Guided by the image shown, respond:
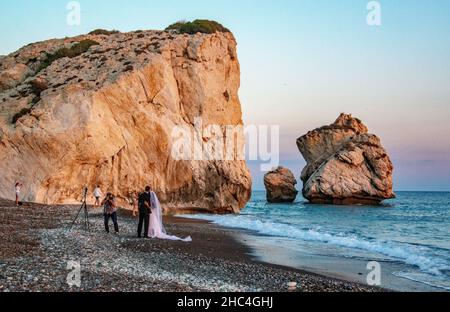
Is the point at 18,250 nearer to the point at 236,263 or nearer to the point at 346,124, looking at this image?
the point at 236,263

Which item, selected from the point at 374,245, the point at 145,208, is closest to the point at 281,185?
the point at 374,245

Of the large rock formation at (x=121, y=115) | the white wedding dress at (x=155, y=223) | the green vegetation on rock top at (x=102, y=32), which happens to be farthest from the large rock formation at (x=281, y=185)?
the white wedding dress at (x=155, y=223)

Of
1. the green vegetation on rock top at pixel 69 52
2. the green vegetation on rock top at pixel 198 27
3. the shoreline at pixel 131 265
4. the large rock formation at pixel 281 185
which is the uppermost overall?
the green vegetation on rock top at pixel 198 27

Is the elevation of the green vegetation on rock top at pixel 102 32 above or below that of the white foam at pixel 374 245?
above

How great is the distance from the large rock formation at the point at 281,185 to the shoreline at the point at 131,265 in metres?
78.2

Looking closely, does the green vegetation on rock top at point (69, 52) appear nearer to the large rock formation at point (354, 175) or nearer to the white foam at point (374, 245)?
the white foam at point (374, 245)

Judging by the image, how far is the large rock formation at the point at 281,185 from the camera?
99.6 m

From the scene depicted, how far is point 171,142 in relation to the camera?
40375 millimetres

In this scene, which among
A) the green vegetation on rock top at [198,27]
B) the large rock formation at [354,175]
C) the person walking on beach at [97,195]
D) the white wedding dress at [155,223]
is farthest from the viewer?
the large rock formation at [354,175]

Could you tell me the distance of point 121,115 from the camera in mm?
38500

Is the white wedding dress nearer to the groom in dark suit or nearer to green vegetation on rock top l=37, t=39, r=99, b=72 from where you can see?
the groom in dark suit

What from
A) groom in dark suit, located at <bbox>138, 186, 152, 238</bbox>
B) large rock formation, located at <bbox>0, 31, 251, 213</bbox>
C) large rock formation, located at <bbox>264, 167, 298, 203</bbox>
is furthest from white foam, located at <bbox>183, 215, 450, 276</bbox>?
large rock formation, located at <bbox>264, 167, 298, 203</bbox>

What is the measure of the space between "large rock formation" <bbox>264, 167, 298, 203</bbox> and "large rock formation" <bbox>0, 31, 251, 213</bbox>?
166 ft
